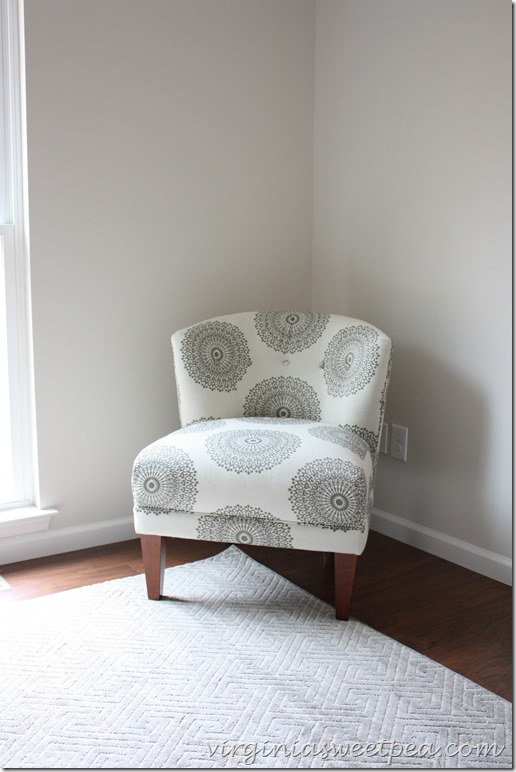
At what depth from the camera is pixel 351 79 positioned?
103 inches

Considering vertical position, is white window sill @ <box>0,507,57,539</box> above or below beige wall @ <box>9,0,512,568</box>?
below

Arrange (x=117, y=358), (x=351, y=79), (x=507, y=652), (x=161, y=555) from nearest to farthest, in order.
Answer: (x=507, y=652) < (x=161, y=555) < (x=117, y=358) < (x=351, y=79)

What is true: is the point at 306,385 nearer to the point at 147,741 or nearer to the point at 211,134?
the point at 211,134

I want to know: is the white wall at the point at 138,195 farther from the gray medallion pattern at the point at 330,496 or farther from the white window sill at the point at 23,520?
the gray medallion pattern at the point at 330,496

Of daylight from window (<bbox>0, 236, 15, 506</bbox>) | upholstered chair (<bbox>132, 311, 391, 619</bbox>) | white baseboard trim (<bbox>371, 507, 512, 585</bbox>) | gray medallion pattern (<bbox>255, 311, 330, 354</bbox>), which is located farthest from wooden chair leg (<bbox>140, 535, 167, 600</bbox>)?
white baseboard trim (<bbox>371, 507, 512, 585</bbox>)

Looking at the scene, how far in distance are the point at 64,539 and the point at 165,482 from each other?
0.67m

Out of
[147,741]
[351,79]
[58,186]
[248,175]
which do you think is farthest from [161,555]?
[351,79]

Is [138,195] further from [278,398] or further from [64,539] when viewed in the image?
[64,539]

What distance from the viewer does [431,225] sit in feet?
7.67

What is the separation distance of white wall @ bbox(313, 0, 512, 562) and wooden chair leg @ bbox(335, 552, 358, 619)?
577mm

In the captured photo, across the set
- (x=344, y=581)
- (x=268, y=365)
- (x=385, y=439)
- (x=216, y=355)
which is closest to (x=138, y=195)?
(x=216, y=355)

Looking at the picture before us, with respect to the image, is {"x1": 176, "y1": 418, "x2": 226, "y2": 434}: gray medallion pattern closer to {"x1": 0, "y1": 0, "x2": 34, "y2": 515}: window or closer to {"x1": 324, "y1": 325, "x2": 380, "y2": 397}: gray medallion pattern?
{"x1": 324, "y1": 325, "x2": 380, "y2": 397}: gray medallion pattern

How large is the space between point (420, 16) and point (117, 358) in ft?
4.81

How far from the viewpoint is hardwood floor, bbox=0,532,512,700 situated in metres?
1.76
